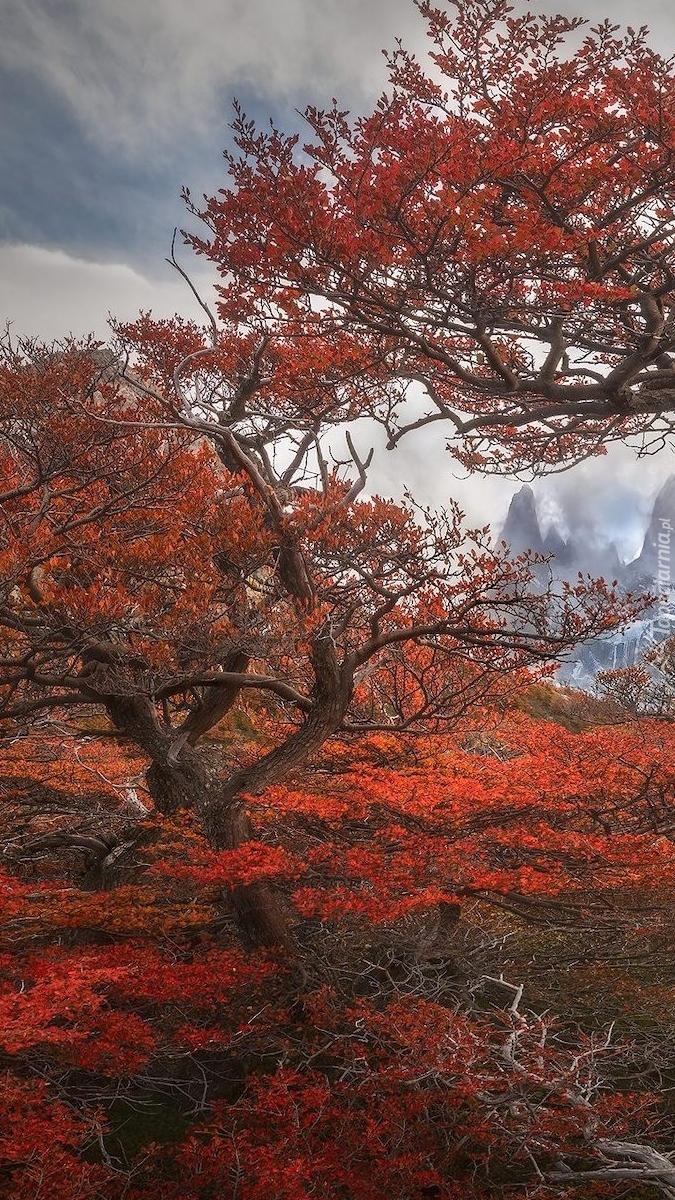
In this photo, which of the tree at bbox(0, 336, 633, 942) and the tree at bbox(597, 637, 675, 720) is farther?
the tree at bbox(597, 637, 675, 720)

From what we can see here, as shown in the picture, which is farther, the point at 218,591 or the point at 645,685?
the point at 645,685

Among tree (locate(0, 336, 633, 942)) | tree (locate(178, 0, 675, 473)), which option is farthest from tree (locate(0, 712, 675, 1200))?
tree (locate(178, 0, 675, 473))

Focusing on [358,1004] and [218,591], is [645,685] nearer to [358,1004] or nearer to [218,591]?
[358,1004]

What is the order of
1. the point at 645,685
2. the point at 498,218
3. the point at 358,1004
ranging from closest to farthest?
the point at 498,218, the point at 358,1004, the point at 645,685

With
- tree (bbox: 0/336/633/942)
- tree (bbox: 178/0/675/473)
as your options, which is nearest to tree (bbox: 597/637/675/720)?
tree (bbox: 0/336/633/942)

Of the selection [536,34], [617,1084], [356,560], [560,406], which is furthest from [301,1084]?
[536,34]

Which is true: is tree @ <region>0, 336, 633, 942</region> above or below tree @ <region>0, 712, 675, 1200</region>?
above

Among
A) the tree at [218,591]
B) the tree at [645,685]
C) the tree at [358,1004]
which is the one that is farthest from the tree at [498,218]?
the tree at [645,685]

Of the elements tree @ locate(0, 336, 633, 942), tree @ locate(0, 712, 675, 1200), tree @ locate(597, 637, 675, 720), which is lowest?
tree @ locate(0, 712, 675, 1200)

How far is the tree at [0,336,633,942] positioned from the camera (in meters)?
7.23

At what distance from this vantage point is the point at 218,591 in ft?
26.3

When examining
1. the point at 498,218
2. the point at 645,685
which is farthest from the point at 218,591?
the point at 645,685

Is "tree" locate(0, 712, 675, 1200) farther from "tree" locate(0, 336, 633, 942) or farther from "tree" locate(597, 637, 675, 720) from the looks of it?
"tree" locate(597, 637, 675, 720)

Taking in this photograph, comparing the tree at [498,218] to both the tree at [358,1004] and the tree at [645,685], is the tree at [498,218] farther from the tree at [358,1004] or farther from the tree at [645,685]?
the tree at [645,685]
